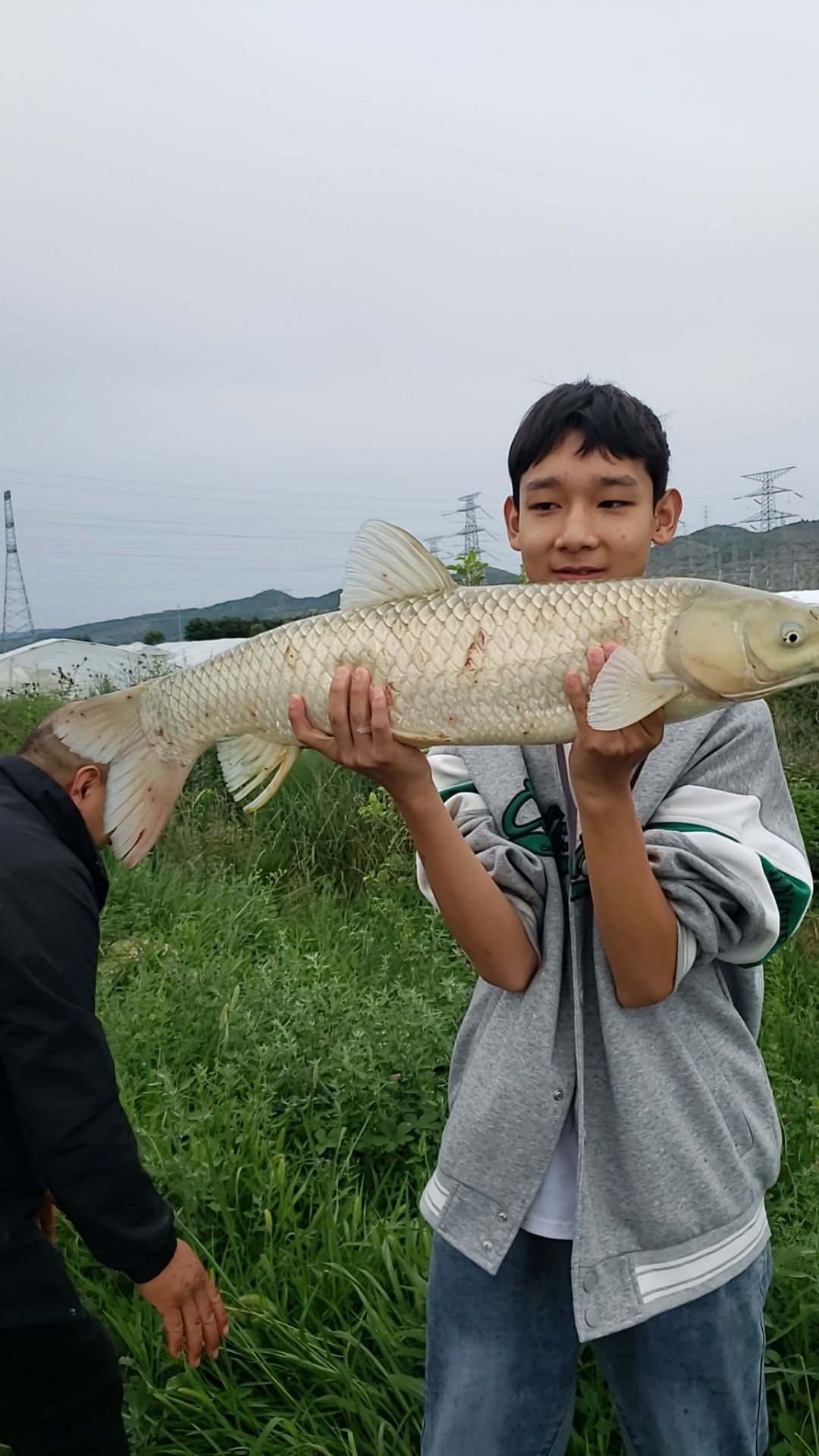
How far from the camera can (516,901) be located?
1.41m

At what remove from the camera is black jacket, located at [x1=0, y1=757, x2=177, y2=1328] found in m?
1.55

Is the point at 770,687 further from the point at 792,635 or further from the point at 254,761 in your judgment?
the point at 254,761

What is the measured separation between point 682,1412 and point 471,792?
2.84 ft

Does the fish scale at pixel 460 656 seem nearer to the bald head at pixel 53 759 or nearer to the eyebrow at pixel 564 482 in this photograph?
the eyebrow at pixel 564 482

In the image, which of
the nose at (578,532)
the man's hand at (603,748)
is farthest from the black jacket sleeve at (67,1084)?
the nose at (578,532)

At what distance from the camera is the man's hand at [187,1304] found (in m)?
1.70

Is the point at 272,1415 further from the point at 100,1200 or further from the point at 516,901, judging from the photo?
the point at 516,901

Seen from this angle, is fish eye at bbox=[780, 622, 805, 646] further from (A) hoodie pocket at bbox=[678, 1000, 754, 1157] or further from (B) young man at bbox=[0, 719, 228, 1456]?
(B) young man at bbox=[0, 719, 228, 1456]

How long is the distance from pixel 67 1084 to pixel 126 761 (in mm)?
526

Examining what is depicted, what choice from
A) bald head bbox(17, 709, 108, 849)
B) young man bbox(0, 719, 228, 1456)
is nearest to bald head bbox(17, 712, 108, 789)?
bald head bbox(17, 709, 108, 849)

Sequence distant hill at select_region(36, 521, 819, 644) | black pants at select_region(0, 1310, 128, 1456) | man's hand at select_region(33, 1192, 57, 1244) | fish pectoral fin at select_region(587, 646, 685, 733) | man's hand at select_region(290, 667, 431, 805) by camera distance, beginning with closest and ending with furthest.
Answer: fish pectoral fin at select_region(587, 646, 685, 733), man's hand at select_region(290, 667, 431, 805), black pants at select_region(0, 1310, 128, 1456), man's hand at select_region(33, 1192, 57, 1244), distant hill at select_region(36, 521, 819, 644)

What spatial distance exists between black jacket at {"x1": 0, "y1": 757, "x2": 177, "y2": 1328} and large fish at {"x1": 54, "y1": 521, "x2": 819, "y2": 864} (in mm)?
231

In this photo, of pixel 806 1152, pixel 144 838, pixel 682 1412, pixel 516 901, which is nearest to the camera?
pixel 682 1412

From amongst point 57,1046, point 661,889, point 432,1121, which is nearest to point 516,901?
point 661,889
